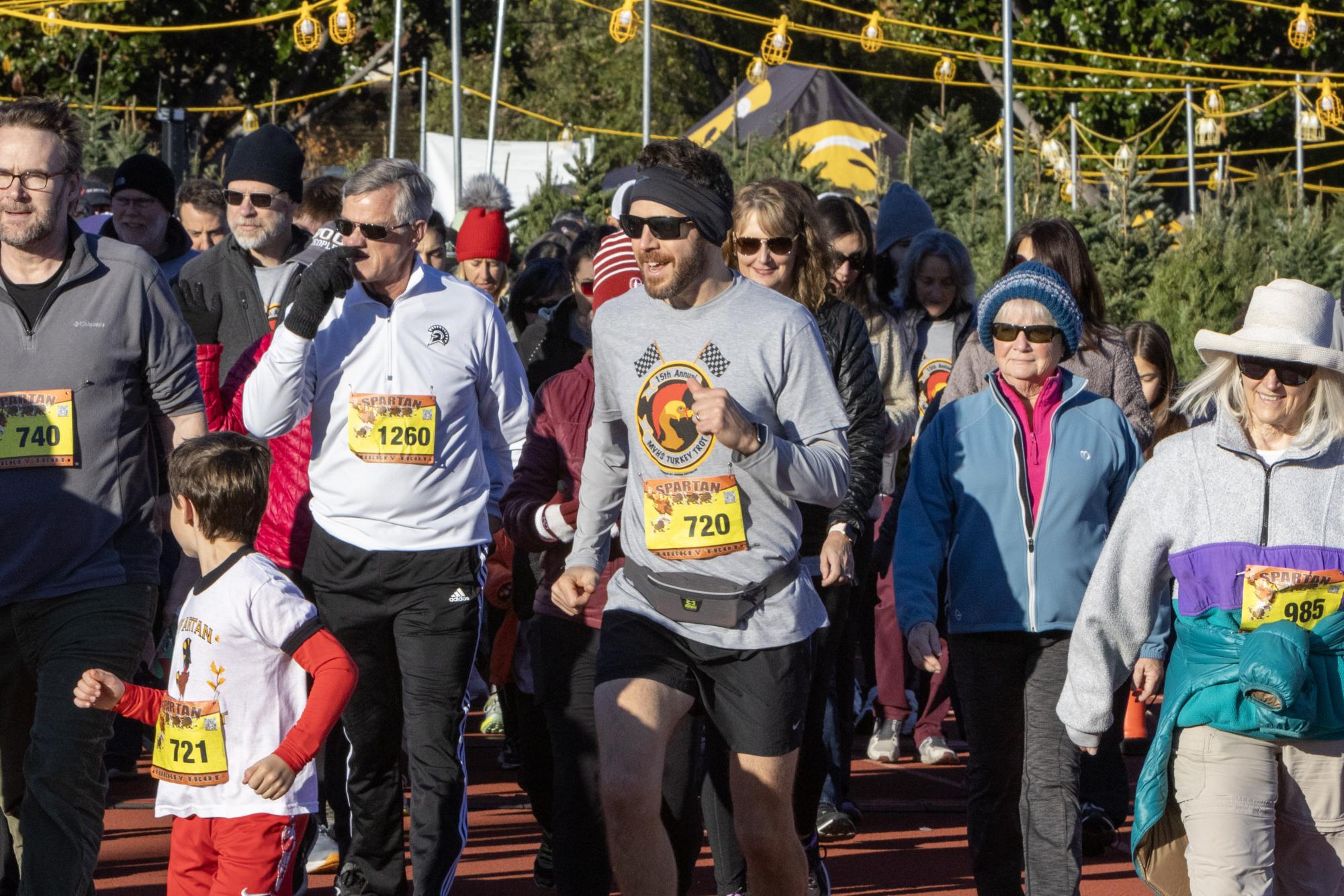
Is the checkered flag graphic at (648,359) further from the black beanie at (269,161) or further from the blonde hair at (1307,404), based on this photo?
the black beanie at (269,161)

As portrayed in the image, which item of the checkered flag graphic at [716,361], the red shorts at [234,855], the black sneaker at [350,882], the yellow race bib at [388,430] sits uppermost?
the checkered flag graphic at [716,361]

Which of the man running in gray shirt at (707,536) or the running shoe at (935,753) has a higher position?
the man running in gray shirt at (707,536)

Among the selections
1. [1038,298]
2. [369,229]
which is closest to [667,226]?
[369,229]

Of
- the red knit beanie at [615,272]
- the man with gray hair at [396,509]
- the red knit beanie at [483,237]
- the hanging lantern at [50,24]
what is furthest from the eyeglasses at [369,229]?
the hanging lantern at [50,24]

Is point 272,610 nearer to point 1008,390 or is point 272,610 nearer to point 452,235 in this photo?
point 1008,390

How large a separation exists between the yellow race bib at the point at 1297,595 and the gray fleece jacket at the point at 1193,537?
0.10ft

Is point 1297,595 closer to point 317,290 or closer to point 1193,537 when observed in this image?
point 1193,537

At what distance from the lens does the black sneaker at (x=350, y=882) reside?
6.21 meters

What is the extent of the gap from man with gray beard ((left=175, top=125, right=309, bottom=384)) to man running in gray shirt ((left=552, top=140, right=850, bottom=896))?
2459mm

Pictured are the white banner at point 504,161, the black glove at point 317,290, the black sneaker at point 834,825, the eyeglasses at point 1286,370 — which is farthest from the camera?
the white banner at point 504,161

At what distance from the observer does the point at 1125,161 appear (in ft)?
62.7

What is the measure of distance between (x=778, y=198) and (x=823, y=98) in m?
22.3

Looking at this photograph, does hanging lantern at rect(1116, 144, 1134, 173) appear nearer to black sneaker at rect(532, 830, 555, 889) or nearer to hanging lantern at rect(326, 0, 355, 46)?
hanging lantern at rect(326, 0, 355, 46)

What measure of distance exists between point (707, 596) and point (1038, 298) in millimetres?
1590
